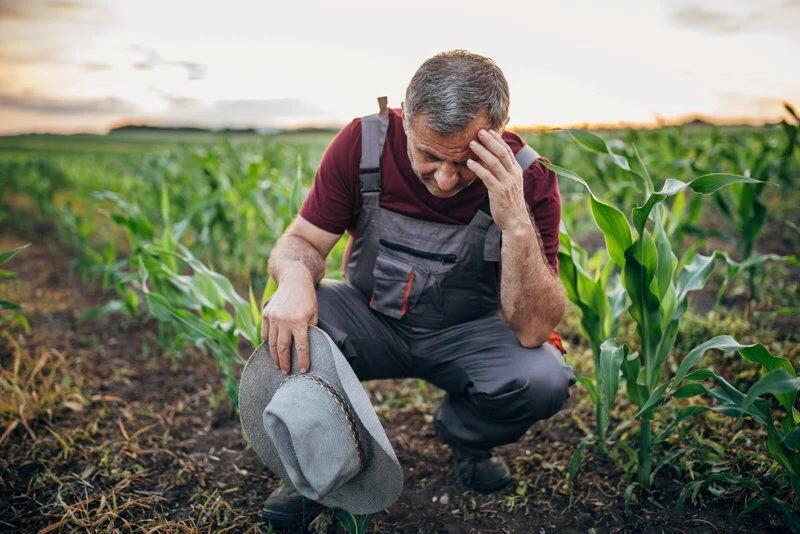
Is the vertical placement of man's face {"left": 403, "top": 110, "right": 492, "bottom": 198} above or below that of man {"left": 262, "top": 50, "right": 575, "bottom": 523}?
above

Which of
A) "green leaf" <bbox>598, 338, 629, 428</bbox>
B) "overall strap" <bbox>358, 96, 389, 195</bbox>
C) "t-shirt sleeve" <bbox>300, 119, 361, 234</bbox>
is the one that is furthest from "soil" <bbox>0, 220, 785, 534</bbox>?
"overall strap" <bbox>358, 96, 389, 195</bbox>

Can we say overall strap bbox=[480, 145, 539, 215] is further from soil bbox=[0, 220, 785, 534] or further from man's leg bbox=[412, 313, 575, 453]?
soil bbox=[0, 220, 785, 534]

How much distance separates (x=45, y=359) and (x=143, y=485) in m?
1.25

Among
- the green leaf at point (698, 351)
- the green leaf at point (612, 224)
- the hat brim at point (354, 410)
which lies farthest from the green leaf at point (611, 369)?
the hat brim at point (354, 410)

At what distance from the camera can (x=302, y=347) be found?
1.57 meters

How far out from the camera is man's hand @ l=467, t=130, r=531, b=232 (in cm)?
159

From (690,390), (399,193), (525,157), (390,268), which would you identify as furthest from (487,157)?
(690,390)

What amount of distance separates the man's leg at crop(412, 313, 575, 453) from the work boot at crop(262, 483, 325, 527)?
1.88 ft

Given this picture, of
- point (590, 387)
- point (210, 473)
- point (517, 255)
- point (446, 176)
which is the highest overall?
point (446, 176)

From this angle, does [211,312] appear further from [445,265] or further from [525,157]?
[525,157]

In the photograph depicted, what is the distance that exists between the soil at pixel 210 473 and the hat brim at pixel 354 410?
336mm

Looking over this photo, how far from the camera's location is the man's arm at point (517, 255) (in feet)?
5.24

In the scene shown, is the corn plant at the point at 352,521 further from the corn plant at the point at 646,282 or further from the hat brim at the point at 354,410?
the corn plant at the point at 646,282

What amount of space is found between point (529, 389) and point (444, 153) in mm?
824
